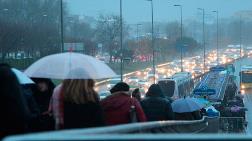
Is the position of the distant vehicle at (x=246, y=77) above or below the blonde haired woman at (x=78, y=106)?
below

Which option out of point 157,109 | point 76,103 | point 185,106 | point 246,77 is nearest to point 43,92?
point 76,103

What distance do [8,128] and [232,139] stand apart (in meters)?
2.69

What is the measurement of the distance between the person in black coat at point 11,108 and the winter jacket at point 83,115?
59 centimetres

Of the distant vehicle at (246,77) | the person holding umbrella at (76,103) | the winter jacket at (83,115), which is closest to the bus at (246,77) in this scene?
A: the distant vehicle at (246,77)

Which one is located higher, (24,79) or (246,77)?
(24,79)

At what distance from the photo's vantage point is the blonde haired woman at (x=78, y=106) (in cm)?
625

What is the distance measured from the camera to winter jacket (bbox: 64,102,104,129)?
6.24 metres

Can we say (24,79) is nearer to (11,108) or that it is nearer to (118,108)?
(118,108)

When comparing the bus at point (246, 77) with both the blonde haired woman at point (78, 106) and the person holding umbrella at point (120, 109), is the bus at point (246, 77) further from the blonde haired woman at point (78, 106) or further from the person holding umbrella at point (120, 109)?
the blonde haired woman at point (78, 106)

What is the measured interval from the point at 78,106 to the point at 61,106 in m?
0.22

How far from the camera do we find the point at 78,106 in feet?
20.6

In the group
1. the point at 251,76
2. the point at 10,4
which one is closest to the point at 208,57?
the point at 251,76

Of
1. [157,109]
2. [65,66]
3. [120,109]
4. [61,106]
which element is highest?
[65,66]

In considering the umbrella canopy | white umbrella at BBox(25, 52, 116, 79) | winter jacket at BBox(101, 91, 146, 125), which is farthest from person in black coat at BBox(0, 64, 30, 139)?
the umbrella canopy
